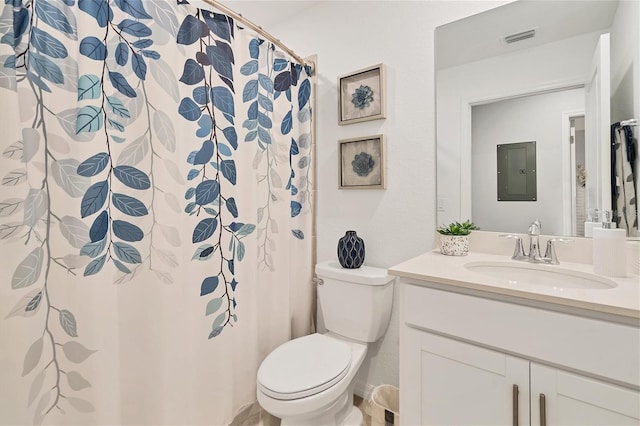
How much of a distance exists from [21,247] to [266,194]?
0.95 m

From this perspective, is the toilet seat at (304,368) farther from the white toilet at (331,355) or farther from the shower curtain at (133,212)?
the shower curtain at (133,212)

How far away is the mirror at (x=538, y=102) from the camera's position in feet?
3.61

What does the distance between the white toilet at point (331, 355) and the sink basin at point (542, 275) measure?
47 centimetres

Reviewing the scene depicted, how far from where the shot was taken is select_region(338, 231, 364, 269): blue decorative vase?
5.14 feet

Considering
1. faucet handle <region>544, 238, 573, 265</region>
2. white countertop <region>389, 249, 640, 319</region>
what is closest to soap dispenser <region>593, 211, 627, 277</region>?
white countertop <region>389, 249, 640, 319</region>

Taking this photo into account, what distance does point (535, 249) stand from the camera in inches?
46.6

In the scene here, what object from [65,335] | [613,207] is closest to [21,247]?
[65,335]

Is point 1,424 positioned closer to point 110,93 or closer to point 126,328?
point 126,328

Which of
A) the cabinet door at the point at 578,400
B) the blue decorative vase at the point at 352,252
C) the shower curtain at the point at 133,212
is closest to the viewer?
the cabinet door at the point at 578,400

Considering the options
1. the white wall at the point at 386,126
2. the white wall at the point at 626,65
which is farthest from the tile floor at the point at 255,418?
the white wall at the point at 626,65

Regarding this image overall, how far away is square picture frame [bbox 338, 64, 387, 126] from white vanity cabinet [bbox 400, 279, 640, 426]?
3.24 ft

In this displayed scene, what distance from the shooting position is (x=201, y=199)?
1238mm

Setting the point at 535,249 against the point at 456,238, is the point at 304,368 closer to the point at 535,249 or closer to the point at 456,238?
the point at 456,238

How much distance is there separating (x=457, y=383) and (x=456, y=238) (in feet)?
1.90
